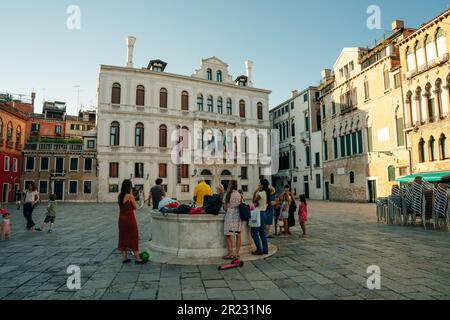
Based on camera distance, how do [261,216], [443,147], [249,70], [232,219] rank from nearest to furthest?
[232,219]
[261,216]
[443,147]
[249,70]

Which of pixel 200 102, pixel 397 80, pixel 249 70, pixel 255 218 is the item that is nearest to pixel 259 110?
pixel 249 70

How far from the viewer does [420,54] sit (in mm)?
19797

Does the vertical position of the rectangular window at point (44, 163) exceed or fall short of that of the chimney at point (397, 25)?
it falls short

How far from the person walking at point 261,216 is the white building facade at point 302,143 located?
27052 millimetres

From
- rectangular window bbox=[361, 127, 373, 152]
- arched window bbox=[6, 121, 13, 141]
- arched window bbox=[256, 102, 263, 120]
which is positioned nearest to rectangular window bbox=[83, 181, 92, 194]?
arched window bbox=[6, 121, 13, 141]

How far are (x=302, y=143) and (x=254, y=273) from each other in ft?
105

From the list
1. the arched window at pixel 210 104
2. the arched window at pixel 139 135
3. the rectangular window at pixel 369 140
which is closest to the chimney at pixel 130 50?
the arched window at pixel 139 135

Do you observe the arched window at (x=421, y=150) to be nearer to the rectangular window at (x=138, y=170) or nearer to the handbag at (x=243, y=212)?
the handbag at (x=243, y=212)

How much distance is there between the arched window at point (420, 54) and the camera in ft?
64.2

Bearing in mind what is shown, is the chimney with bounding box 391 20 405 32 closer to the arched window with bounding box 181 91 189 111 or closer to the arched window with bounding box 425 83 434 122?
the arched window with bounding box 425 83 434 122

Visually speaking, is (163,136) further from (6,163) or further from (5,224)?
(5,224)

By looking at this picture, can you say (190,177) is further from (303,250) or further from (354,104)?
(303,250)

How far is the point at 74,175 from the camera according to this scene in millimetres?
30734
